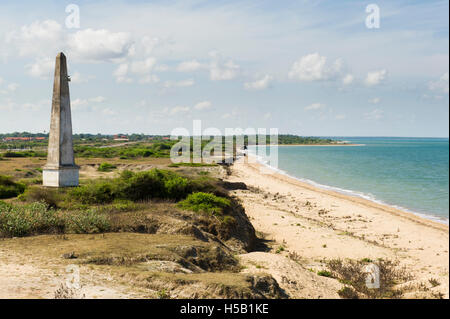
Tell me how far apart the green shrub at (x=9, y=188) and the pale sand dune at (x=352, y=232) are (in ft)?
37.8

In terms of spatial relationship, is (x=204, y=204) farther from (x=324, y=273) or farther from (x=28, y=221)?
(x=28, y=221)

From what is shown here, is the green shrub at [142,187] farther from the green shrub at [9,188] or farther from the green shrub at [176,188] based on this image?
the green shrub at [9,188]

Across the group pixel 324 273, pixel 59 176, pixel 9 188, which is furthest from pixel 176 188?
pixel 9 188

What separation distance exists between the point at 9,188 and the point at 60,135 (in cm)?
555

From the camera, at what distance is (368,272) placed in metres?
11.8

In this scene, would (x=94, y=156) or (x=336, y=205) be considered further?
(x=94, y=156)

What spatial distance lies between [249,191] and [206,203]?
60.3 feet

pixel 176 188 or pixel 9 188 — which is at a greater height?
pixel 176 188

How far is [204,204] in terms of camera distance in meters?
15.0

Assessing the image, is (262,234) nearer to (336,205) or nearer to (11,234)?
(11,234)

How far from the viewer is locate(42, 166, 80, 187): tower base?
50.8 feet

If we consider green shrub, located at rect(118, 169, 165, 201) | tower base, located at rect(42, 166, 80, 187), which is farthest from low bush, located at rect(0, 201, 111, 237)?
green shrub, located at rect(118, 169, 165, 201)

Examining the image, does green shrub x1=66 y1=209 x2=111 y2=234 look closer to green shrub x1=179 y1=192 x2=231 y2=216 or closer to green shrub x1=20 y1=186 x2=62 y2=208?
green shrub x1=20 y1=186 x2=62 y2=208
